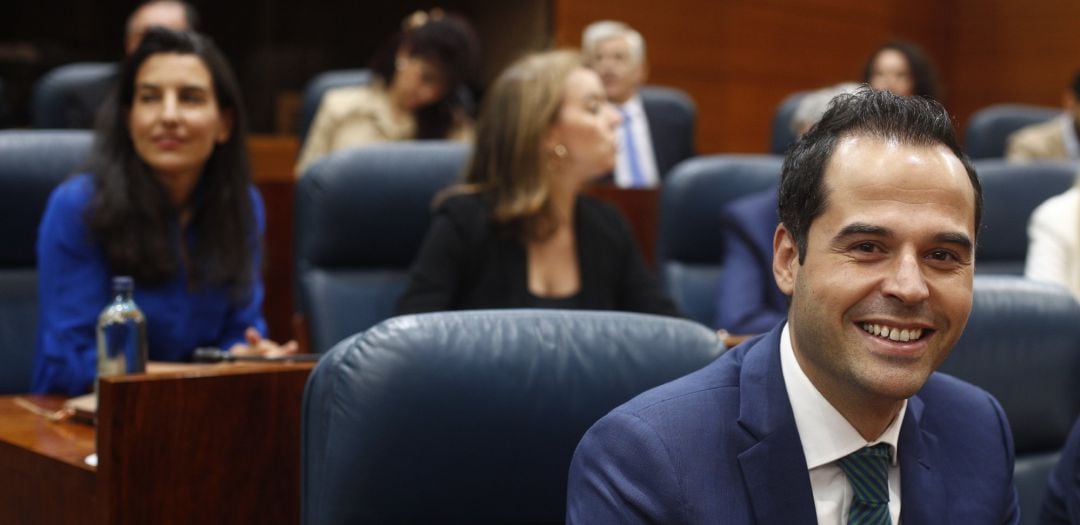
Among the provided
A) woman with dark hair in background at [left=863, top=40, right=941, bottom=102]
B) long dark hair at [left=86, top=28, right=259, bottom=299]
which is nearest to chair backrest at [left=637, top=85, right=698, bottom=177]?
woman with dark hair in background at [left=863, top=40, right=941, bottom=102]

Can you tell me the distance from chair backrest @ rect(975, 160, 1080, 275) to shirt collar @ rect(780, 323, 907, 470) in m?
2.51

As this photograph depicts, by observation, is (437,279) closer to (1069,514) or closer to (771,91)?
(1069,514)

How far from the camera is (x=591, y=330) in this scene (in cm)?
165

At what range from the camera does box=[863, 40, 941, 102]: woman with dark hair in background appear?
4.91 m

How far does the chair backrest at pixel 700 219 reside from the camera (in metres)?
3.56

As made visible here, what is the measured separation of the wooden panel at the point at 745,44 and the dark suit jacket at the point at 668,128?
122cm

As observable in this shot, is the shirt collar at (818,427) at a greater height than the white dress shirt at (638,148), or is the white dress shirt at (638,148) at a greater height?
the shirt collar at (818,427)

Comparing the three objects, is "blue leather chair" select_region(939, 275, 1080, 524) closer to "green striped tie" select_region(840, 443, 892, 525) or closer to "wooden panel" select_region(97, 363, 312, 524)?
"green striped tie" select_region(840, 443, 892, 525)

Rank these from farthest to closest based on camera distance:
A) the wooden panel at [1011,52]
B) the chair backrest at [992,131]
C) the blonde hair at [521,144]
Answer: the wooden panel at [1011,52], the chair backrest at [992,131], the blonde hair at [521,144]

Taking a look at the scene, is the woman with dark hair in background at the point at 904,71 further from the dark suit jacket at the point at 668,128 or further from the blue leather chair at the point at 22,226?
the blue leather chair at the point at 22,226

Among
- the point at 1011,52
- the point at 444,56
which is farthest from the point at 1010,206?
the point at 1011,52

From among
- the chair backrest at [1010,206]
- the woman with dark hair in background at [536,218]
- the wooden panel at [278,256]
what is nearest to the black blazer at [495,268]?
the woman with dark hair in background at [536,218]

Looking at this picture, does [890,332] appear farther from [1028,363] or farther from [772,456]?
[1028,363]

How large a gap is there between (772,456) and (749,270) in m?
1.98
